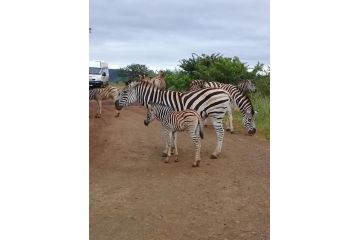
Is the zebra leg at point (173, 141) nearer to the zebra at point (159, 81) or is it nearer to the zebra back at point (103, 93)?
the zebra at point (159, 81)

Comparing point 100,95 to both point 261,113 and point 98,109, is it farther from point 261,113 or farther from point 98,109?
point 261,113

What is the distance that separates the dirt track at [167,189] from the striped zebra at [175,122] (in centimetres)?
16

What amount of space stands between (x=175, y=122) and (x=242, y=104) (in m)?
0.57

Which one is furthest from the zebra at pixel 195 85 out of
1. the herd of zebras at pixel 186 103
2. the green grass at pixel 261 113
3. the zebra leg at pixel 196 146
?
the green grass at pixel 261 113

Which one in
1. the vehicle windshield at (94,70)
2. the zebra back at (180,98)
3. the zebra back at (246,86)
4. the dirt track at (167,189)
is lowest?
the dirt track at (167,189)

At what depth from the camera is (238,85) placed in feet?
12.5

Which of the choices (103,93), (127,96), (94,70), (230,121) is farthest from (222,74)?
(94,70)

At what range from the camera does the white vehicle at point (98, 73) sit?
310 centimetres

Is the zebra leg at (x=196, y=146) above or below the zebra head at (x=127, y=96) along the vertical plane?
below
